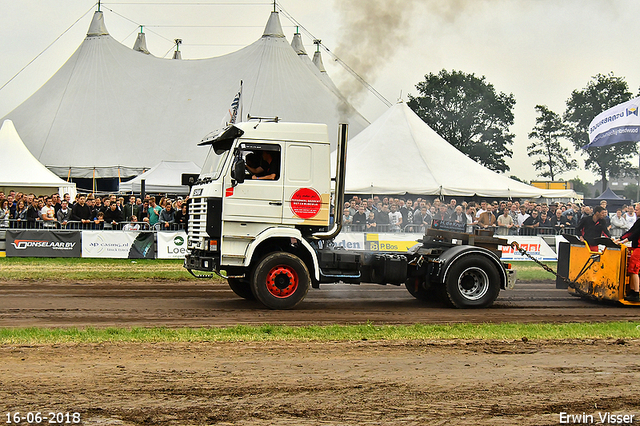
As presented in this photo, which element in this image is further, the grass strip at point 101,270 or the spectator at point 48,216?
the spectator at point 48,216

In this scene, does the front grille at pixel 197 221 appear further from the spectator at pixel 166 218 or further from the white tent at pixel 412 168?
the white tent at pixel 412 168

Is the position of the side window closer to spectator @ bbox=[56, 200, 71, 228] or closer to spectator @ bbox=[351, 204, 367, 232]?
spectator @ bbox=[351, 204, 367, 232]

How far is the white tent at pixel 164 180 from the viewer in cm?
3228

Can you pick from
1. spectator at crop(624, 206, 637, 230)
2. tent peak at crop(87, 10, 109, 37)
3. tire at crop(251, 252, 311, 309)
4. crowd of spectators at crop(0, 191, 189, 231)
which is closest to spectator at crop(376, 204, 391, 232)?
crowd of spectators at crop(0, 191, 189, 231)

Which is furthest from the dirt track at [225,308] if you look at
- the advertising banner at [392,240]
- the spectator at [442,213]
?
the spectator at [442,213]

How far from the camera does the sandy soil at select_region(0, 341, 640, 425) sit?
217 inches

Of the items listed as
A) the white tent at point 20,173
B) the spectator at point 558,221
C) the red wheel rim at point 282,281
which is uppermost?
the white tent at point 20,173

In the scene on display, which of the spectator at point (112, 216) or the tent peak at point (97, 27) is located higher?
the tent peak at point (97, 27)

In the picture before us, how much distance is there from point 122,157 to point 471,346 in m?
34.8

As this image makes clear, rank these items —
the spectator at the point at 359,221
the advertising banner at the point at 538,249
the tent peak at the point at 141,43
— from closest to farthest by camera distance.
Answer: the spectator at the point at 359,221
the advertising banner at the point at 538,249
the tent peak at the point at 141,43

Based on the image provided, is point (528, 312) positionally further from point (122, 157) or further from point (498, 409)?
point (122, 157)

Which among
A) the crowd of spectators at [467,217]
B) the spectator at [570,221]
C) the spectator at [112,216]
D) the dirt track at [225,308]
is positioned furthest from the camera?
the spectator at [570,221]

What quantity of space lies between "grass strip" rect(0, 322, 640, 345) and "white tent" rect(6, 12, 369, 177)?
101 feet

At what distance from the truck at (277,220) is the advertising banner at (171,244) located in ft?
27.8
